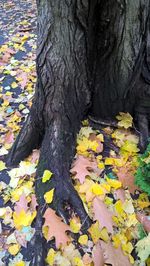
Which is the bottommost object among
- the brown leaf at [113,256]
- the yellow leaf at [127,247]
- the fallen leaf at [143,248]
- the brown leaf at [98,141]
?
the yellow leaf at [127,247]

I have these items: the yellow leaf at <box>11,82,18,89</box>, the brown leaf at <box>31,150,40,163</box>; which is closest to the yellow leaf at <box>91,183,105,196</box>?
the brown leaf at <box>31,150,40,163</box>

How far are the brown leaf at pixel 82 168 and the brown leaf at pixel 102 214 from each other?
220mm

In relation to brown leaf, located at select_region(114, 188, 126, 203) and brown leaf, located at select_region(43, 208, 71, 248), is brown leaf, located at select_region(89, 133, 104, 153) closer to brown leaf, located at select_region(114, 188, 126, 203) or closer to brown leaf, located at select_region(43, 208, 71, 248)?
brown leaf, located at select_region(114, 188, 126, 203)

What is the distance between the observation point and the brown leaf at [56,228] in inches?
83.7

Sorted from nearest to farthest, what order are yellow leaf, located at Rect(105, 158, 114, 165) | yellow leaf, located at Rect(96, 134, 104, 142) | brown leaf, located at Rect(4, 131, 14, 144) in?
1. yellow leaf, located at Rect(105, 158, 114, 165)
2. yellow leaf, located at Rect(96, 134, 104, 142)
3. brown leaf, located at Rect(4, 131, 14, 144)

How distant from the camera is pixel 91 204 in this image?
7.75 ft

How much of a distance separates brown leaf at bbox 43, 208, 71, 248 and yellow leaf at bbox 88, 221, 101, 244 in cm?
15

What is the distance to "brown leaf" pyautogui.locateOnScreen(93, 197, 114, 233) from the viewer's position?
87.1 inches

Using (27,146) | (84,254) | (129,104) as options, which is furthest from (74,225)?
(129,104)

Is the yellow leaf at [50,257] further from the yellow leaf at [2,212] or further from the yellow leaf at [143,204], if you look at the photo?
the yellow leaf at [143,204]

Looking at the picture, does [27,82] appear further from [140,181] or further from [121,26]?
Result: [140,181]

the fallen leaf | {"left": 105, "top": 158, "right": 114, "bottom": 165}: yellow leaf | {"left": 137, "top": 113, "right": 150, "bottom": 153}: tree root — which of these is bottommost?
the fallen leaf

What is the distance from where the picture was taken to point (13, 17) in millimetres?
5969

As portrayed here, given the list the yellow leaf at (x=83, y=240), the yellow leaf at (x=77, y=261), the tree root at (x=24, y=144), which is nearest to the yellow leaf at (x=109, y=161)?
the tree root at (x=24, y=144)
